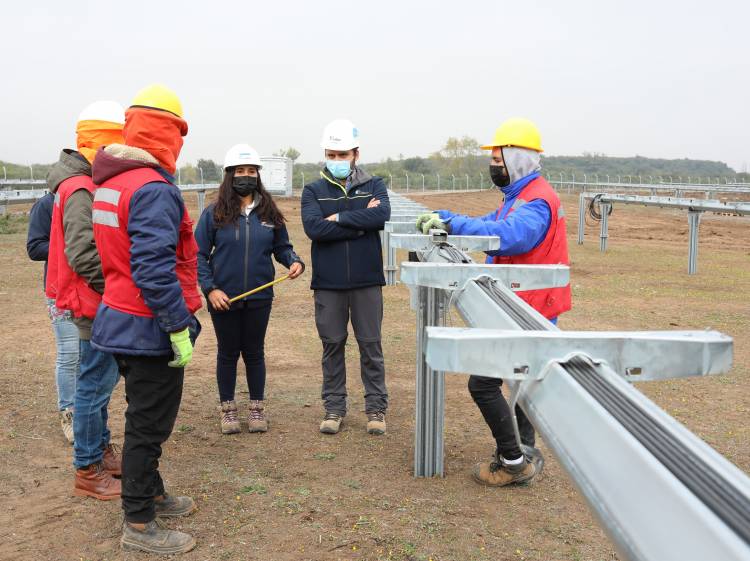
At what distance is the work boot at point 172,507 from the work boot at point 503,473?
5.02 feet

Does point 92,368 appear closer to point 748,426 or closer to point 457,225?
point 457,225

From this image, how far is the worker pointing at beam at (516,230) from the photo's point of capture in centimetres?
369

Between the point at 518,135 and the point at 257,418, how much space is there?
246cm

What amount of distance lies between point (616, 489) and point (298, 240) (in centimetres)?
1764

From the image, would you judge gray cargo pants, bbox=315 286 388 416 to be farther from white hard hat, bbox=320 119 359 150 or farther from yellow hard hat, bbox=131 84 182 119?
yellow hard hat, bbox=131 84 182 119

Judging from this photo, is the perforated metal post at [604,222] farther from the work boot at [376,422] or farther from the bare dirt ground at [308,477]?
the work boot at [376,422]

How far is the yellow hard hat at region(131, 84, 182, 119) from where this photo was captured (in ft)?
10.8

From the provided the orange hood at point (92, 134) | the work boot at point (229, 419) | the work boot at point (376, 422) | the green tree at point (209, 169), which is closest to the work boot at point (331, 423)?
the work boot at point (376, 422)

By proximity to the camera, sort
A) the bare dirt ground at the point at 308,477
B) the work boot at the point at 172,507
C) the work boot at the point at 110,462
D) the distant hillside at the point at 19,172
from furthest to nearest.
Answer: the distant hillside at the point at 19,172, the work boot at the point at 110,462, the work boot at the point at 172,507, the bare dirt ground at the point at 308,477

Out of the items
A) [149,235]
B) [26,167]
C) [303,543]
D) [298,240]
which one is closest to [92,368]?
[149,235]

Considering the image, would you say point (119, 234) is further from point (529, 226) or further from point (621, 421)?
point (621, 421)

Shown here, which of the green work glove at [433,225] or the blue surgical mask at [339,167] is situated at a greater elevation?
the blue surgical mask at [339,167]

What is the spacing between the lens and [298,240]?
1856cm

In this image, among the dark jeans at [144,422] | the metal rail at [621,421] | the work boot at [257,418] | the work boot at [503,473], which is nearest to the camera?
the metal rail at [621,421]
